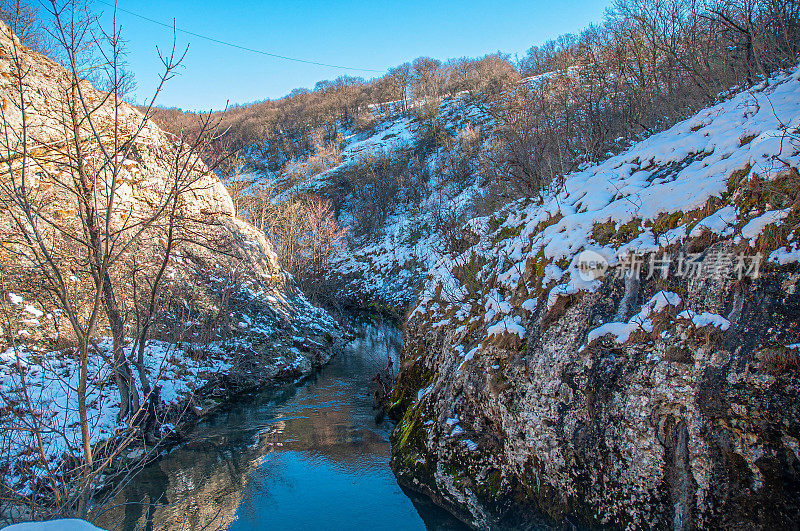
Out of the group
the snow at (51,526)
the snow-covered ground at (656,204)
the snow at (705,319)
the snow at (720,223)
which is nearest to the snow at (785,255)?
the snow-covered ground at (656,204)

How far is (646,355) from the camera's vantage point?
440cm

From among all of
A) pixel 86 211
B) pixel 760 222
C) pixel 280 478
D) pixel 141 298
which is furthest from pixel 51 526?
pixel 141 298

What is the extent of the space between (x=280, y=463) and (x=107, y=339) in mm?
5285

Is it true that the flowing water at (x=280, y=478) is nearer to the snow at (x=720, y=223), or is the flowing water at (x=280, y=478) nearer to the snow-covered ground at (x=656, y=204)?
the snow-covered ground at (x=656, y=204)

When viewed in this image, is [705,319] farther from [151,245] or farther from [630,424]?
[151,245]

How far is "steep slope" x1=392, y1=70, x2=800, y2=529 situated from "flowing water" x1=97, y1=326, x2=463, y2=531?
2.17ft

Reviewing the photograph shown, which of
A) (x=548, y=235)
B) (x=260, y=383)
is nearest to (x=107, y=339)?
(x=260, y=383)

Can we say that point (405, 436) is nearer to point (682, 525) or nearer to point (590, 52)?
point (682, 525)

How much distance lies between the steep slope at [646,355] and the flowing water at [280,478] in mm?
663

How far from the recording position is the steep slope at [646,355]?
373cm

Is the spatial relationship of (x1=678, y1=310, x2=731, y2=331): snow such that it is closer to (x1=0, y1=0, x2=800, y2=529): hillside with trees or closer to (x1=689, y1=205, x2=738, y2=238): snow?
Answer: (x1=0, y1=0, x2=800, y2=529): hillside with trees

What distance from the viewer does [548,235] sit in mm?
6512

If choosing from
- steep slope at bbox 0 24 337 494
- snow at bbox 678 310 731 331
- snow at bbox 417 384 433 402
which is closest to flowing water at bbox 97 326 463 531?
steep slope at bbox 0 24 337 494

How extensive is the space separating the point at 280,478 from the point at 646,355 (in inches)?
234
